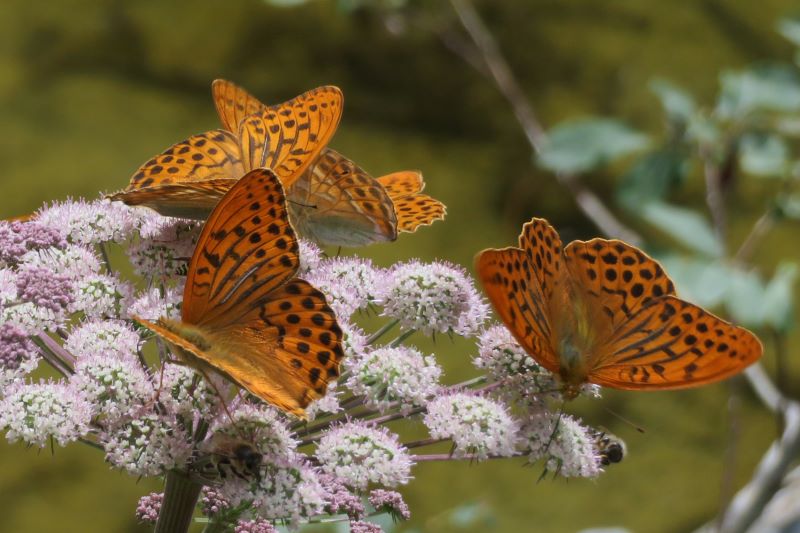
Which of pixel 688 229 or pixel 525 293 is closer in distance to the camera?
pixel 525 293

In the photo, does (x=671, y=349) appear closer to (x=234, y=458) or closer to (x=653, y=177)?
(x=234, y=458)

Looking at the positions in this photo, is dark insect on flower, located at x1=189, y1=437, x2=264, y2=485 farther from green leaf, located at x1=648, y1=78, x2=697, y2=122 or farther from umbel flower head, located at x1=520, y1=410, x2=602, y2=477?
green leaf, located at x1=648, y1=78, x2=697, y2=122

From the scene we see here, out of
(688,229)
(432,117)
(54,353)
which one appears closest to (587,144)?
(688,229)

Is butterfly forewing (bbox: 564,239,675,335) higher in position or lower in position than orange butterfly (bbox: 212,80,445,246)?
lower

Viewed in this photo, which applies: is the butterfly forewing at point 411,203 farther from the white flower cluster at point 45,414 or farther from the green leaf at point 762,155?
the green leaf at point 762,155

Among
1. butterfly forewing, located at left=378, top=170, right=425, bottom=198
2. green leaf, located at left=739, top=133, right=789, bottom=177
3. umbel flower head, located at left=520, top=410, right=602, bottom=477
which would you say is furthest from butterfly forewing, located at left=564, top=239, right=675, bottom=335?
green leaf, located at left=739, top=133, right=789, bottom=177

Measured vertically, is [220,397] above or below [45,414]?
below

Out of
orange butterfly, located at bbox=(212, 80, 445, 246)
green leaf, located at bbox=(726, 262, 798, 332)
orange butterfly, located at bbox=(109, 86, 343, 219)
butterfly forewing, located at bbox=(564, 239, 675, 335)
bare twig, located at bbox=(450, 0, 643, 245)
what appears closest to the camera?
butterfly forewing, located at bbox=(564, 239, 675, 335)

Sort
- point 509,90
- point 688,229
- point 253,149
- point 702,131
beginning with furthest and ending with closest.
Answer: point 509,90, point 688,229, point 702,131, point 253,149

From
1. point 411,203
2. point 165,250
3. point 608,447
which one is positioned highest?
point 165,250
